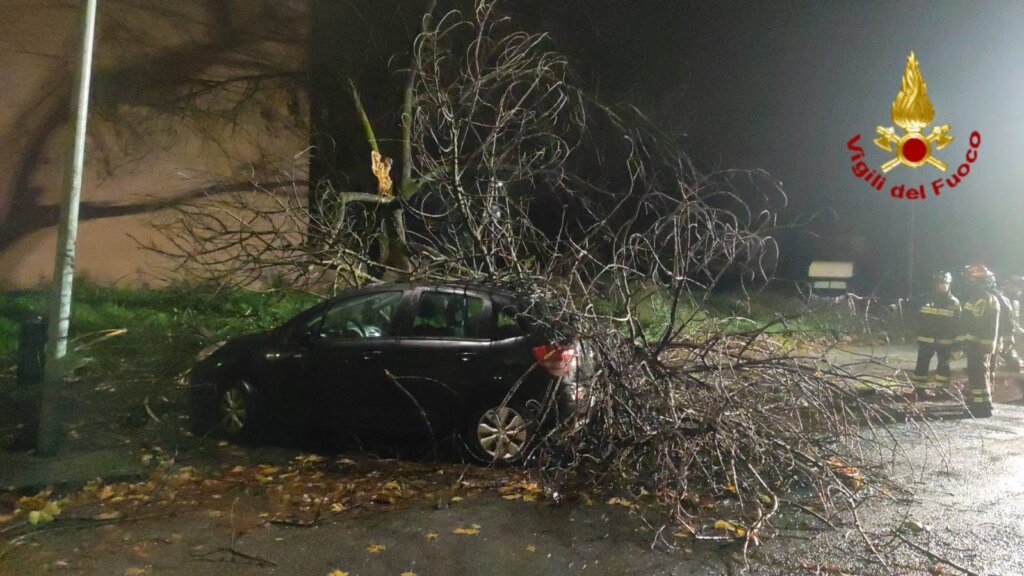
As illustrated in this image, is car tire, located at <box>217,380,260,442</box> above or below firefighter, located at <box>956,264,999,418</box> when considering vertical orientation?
below

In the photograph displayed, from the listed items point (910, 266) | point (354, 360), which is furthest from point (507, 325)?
point (910, 266)

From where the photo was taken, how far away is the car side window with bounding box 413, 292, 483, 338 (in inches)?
273

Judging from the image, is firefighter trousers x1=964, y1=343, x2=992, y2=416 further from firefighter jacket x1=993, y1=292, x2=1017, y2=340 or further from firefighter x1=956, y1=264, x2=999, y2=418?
firefighter jacket x1=993, y1=292, x2=1017, y2=340

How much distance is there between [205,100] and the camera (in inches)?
546

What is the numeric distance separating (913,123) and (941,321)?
3.95m

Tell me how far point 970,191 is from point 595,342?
1703 cm

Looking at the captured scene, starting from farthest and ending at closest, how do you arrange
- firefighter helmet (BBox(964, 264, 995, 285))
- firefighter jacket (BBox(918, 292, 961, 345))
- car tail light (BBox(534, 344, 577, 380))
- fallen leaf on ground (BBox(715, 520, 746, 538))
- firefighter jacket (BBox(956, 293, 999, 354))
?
firefighter helmet (BBox(964, 264, 995, 285)) < firefighter jacket (BBox(918, 292, 961, 345)) < firefighter jacket (BBox(956, 293, 999, 354)) < car tail light (BBox(534, 344, 577, 380)) < fallen leaf on ground (BBox(715, 520, 746, 538))

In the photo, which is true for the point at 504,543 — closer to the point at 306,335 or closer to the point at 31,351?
the point at 306,335

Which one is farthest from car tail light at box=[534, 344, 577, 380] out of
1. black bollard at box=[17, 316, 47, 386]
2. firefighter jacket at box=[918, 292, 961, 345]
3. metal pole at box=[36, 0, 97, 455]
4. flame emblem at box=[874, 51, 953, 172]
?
flame emblem at box=[874, 51, 953, 172]

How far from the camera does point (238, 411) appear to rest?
7.36 m

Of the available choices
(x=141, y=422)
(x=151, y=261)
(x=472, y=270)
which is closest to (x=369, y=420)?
(x=472, y=270)

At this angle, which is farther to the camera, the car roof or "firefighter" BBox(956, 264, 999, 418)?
"firefighter" BBox(956, 264, 999, 418)

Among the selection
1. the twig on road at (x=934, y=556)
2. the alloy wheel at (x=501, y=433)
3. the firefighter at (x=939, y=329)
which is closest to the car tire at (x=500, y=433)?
the alloy wheel at (x=501, y=433)

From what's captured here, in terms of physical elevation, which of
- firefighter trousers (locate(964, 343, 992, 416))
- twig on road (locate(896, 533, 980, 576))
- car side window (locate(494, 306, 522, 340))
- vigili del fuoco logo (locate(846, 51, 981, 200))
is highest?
vigili del fuoco logo (locate(846, 51, 981, 200))
